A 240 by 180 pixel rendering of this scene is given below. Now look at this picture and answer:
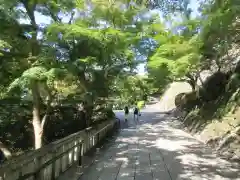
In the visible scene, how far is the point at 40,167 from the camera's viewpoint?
4.95m

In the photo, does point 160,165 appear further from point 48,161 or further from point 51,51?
point 51,51

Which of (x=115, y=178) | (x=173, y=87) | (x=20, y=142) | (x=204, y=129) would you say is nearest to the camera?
(x=115, y=178)

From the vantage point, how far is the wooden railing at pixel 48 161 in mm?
3966

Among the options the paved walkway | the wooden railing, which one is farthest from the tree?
the paved walkway

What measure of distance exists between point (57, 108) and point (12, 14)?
241 inches

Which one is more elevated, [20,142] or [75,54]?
[75,54]

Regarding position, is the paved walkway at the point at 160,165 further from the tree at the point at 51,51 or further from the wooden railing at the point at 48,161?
the tree at the point at 51,51

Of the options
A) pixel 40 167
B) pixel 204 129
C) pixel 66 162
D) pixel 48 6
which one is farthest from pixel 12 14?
pixel 204 129

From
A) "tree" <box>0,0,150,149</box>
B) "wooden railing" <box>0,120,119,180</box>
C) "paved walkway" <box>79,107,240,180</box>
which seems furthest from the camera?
"tree" <box>0,0,150,149</box>

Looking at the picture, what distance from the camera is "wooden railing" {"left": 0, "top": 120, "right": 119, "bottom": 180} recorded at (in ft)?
13.0

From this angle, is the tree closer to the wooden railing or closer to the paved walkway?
the wooden railing

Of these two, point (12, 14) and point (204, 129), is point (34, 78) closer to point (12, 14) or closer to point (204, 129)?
point (12, 14)

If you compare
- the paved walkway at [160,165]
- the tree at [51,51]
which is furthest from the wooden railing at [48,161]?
the tree at [51,51]

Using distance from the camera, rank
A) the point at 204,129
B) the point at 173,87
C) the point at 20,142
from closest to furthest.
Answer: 1. the point at 20,142
2. the point at 204,129
3. the point at 173,87
